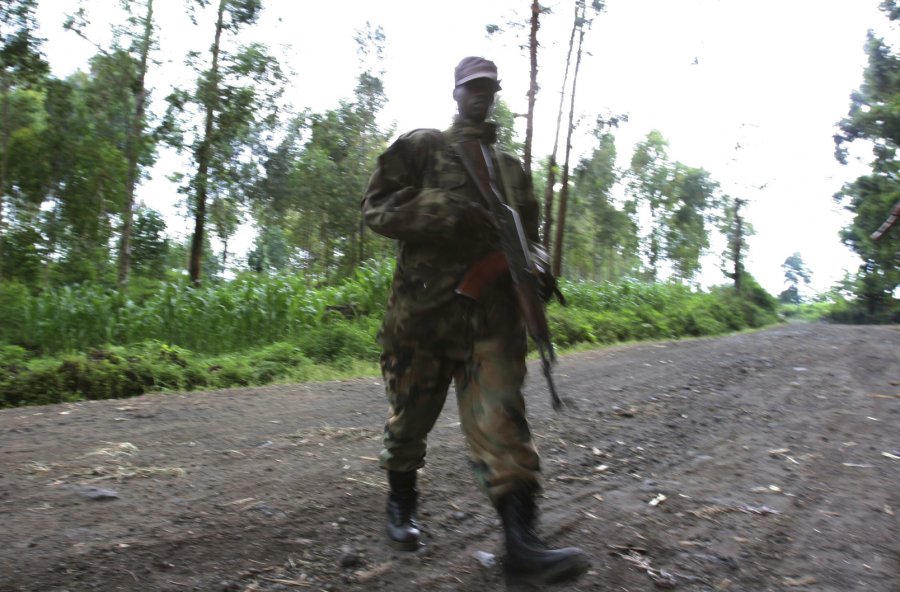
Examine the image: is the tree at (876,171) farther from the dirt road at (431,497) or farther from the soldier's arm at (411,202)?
Answer: the soldier's arm at (411,202)

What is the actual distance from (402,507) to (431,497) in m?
0.55

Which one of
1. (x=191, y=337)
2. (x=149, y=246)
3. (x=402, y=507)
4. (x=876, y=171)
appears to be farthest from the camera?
(x=876, y=171)

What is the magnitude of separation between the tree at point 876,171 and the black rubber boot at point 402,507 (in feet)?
91.2

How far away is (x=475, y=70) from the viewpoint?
2.45m

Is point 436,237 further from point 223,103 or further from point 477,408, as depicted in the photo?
point 223,103

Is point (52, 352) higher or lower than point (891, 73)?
lower

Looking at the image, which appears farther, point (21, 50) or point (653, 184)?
point (653, 184)

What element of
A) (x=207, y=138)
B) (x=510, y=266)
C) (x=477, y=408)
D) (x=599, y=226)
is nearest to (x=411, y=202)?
(x=510, y=266)

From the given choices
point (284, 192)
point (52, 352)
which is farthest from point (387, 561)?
point (284, 192)

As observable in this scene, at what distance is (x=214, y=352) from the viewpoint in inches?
360

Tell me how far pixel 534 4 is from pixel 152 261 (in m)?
17.9

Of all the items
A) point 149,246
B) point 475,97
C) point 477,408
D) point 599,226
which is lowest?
point 477,408

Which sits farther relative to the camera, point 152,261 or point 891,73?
point 891,73

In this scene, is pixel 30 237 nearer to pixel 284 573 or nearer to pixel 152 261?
pixel 152 261
